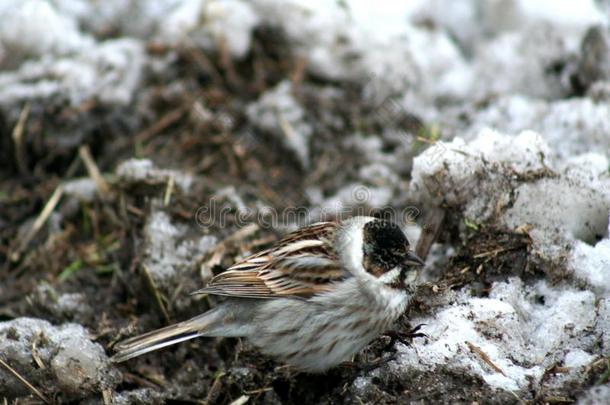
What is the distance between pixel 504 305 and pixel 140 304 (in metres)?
2.14

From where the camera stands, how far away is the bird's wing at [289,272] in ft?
13.3

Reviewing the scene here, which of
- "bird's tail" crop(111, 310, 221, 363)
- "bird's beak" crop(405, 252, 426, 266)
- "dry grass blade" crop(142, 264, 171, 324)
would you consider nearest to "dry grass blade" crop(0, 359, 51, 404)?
"bird's tail" crop(111, 310, 221, 363)

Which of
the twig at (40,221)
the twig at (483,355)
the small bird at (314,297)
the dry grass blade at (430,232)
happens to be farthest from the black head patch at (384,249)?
the twig at (40,221)

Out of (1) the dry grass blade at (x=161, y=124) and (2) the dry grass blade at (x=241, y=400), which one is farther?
(1) the dry grass blade at (x=161, y=124)

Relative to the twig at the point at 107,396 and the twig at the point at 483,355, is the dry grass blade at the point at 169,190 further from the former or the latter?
the twig at the point at 483,355

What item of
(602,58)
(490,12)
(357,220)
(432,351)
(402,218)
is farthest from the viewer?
(490,12)

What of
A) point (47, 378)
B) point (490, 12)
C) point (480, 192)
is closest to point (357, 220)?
point (480, 192)

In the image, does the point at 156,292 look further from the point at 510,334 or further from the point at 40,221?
the point at 510,334

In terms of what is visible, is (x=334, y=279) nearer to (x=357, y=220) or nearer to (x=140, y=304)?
(x=357, y=220)

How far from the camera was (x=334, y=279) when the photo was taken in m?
4.02

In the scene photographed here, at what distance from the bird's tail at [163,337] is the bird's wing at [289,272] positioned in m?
0.17

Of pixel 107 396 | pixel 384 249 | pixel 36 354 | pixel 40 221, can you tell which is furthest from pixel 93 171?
pixel 384 249

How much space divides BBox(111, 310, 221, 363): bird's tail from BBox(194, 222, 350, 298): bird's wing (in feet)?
0.55

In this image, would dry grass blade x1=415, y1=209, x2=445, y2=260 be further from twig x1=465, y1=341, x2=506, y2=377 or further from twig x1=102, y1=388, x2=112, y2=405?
twig x1=102, y1=388, x2=112, y2=405
